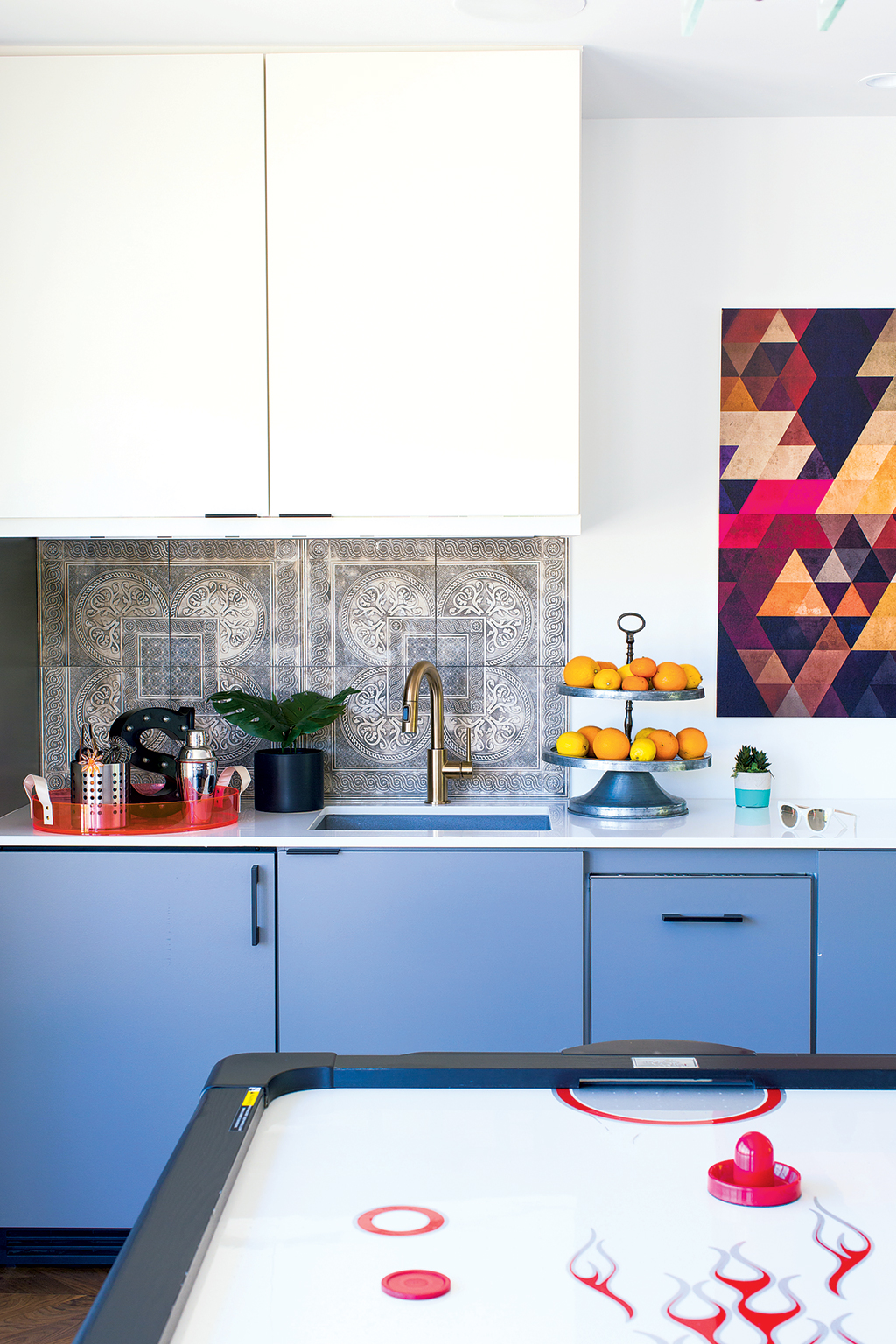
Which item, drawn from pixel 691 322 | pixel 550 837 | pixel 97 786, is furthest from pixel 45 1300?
pixel 691 322

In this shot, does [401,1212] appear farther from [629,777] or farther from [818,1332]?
[629,777]

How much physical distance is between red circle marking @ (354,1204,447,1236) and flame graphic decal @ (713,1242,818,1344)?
0.79ft

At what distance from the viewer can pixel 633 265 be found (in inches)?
108

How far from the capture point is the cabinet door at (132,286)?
7.66ft

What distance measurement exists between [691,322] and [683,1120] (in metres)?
2.14

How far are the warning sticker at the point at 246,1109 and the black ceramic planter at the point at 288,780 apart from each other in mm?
1404

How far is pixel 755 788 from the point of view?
2482 millimetres

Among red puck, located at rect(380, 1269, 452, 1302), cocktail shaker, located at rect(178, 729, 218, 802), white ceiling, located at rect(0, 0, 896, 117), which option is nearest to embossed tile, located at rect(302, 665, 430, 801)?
cocktail shaker, located at rect(178, 729, 218, 802)

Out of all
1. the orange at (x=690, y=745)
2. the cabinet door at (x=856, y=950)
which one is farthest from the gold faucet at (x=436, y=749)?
the cabinet door at (x=856, y=950)

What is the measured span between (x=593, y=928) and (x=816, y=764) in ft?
2.90

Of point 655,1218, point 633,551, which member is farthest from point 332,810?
point 655,1218

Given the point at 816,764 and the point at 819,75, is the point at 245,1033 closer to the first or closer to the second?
the point at 816,764

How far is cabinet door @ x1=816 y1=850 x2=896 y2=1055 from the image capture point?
227 centimetres

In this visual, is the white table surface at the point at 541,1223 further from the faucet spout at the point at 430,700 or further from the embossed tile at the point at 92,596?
the embossed tile at the point at 92,596
